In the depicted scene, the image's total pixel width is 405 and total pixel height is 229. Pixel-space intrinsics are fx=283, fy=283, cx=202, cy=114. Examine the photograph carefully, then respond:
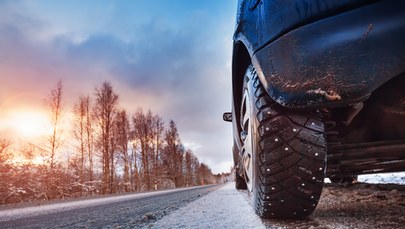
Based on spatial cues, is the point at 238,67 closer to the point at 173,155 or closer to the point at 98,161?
the point at 98,161

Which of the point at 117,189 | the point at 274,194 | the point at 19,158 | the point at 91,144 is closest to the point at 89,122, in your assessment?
the point at 91,144

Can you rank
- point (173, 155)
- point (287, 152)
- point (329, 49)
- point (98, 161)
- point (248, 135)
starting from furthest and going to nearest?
point (173, 155)
point (98, 161)
point (248, 135)
point (287, 152)
point (329, 49)

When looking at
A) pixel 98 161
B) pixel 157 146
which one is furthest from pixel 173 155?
pixel 98 161

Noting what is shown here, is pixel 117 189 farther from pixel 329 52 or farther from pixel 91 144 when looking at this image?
pixel 329 52

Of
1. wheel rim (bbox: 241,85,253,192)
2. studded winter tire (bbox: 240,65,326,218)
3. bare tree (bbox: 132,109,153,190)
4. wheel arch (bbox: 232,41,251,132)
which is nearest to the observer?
studded winter tire (bbox: 240,65,326,218)

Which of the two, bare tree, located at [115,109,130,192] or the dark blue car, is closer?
the dark blue car

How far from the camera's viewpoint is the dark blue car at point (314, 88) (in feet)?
4.02

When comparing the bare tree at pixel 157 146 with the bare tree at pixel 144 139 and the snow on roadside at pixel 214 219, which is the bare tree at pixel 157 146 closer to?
the bare tree at pixel 144 139

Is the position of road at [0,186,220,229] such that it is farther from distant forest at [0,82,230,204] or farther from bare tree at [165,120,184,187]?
bare tree at [165,120,184,187]

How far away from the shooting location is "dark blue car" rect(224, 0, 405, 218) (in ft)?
4.02

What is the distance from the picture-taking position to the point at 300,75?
133 cm

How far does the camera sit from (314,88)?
1304 mm

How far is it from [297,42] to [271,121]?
16.2 inches

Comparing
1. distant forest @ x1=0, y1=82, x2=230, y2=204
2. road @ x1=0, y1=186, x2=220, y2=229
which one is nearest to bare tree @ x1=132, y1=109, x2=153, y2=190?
distant forest @ x1=0, y1=82, x2=230, y2=204
